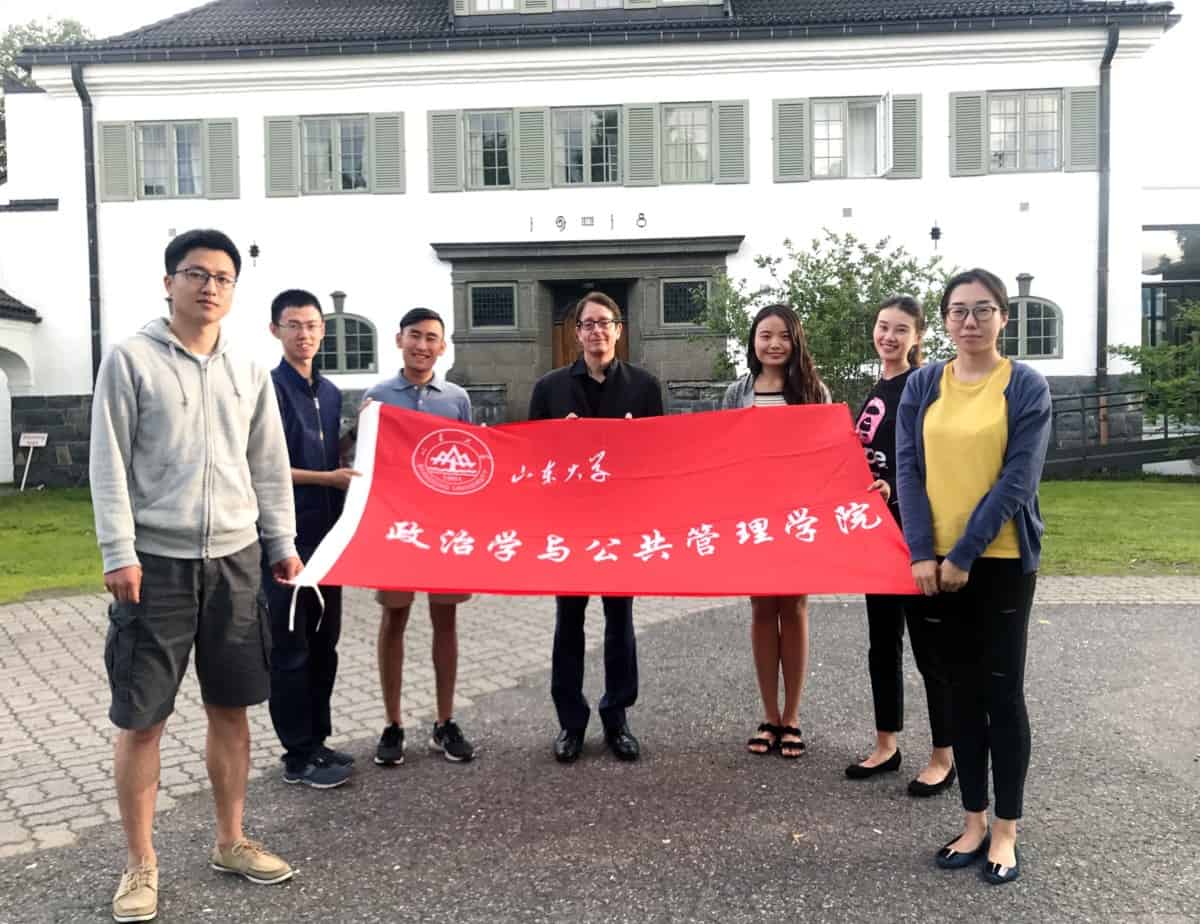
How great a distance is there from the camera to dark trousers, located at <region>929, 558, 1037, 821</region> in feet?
11.7

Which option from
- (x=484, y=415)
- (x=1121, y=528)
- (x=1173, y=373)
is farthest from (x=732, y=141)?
(x=1121, y=528)

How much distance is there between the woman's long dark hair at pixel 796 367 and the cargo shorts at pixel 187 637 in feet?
8.28

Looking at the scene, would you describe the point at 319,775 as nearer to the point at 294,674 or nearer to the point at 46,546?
the point at 294,674

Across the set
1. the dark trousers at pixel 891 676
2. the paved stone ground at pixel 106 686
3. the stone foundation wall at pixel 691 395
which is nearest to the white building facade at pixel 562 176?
the stone foundation wall at pixel 691 395

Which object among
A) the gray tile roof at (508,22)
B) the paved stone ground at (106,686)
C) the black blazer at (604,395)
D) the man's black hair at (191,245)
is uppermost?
the gray tile roof at (508,22)

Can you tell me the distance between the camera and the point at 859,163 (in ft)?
65.5

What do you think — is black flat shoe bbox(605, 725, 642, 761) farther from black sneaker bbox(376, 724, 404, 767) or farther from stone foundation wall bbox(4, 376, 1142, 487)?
stone foundation wall bbox(4, 376, 1142, 487)

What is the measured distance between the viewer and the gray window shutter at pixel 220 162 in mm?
20188

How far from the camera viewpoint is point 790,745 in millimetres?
4750

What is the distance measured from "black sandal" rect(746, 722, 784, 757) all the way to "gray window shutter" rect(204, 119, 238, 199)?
18.6 metres

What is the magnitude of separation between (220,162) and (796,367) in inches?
727

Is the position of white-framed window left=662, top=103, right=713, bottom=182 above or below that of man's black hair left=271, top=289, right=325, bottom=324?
above

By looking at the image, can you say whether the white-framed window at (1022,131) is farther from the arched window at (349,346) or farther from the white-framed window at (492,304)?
the arched window at (349,346)

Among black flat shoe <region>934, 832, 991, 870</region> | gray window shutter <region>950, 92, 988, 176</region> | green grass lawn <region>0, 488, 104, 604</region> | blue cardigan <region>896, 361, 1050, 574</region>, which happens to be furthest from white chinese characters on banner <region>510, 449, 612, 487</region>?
gray window shutter <region>950, 92, 988, 176</region>
